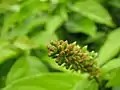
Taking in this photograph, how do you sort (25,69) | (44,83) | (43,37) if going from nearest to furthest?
(44,83), (25,69), (43,37)

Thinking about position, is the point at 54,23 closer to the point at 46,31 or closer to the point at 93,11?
the point at 46,31

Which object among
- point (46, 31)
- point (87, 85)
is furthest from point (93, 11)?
point (87, 85)

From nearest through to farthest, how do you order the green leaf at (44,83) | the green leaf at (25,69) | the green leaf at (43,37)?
the green leaf at (44,83) < the green leaf at (25,69) < the green leaf at (43,37)

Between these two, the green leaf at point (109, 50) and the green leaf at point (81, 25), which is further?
the green leaf at point (81, 25)

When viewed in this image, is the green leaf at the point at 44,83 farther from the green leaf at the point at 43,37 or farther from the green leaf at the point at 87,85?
the green leaf at the point at 43,37

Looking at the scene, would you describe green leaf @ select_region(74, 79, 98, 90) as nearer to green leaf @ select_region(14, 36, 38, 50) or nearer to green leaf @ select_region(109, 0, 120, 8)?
green leaf @ select_region(14, 36, 38, 50)

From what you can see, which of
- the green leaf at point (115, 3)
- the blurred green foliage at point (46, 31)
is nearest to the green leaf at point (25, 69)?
the blurred green foliage at point (46, 31)
